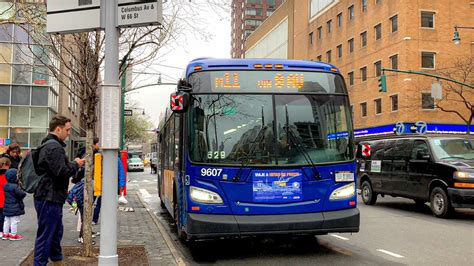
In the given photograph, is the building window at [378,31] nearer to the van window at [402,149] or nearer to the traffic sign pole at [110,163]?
the van window at [402,149]

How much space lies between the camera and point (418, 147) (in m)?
13.3

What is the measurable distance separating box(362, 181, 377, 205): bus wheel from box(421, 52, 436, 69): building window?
2758 centimetres

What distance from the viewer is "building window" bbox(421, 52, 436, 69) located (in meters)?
Answer: 40.5

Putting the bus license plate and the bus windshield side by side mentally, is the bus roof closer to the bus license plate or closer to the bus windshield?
the bus windshield

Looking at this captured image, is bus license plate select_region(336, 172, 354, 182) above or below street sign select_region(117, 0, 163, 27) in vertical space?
below

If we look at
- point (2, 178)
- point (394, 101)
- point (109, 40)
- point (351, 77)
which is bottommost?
point (2, 178)

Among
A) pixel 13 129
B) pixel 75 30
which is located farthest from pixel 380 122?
pixel 75 30

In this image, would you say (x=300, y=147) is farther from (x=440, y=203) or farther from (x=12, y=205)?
(x=440, y=203)

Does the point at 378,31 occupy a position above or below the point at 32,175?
above

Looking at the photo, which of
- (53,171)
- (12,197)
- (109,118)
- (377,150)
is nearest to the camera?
(53,171)

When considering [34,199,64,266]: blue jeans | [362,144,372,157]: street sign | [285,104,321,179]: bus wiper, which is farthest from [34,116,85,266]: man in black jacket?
[362,144,372,157]: street sign

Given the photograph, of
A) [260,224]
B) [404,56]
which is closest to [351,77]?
[404,56]

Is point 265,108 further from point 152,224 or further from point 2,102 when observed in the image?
point 2,102

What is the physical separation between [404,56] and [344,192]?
3545 cm
